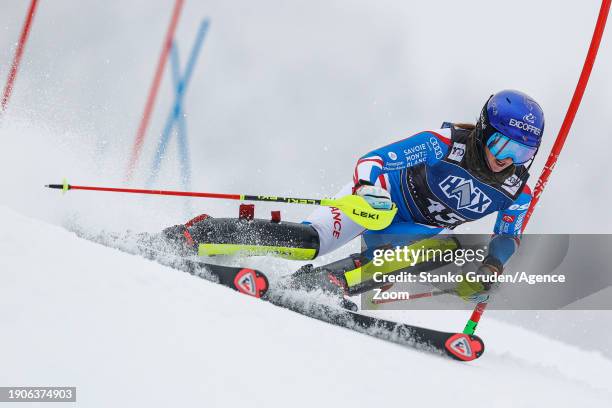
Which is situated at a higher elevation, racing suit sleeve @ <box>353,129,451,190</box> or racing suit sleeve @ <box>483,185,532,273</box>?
racing suit sleeve @ <box>353,129,451,190</box>

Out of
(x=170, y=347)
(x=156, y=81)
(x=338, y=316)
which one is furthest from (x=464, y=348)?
(x=156, y=81)

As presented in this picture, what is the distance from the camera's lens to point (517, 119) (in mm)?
3617

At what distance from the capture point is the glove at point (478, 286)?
398cm

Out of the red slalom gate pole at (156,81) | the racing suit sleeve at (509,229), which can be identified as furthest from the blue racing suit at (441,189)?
the red slalom gate pole at (156,81)

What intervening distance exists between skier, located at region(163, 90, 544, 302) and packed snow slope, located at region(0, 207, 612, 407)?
3.30 ft

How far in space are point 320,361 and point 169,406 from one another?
0.74 m

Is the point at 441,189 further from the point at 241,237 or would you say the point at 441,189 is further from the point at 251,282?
the point at 251,282

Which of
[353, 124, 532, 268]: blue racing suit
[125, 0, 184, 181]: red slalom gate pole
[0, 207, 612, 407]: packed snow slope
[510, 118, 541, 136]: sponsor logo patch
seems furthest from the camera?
[125, 0, 184, 181]: red slalom gate pole

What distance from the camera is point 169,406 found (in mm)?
1579

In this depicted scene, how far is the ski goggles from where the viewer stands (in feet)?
12.0

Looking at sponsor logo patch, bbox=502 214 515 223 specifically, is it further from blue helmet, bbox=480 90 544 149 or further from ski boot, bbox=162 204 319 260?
ski boot, bbox=162 204 319 260

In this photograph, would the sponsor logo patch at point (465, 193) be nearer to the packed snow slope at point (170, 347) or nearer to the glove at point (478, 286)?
the glove at point (478, 286)

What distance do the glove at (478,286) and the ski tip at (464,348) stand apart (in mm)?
511

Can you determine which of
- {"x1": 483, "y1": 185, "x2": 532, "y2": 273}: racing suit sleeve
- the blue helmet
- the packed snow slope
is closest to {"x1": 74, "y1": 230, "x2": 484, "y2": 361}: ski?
the packed snow slope
